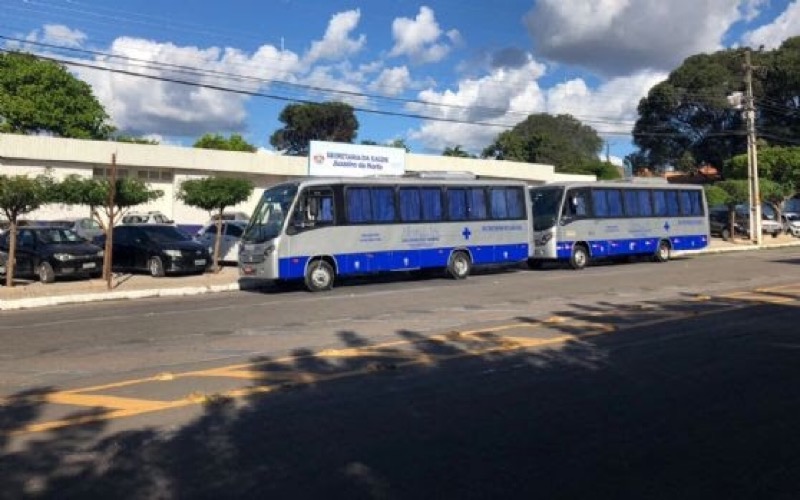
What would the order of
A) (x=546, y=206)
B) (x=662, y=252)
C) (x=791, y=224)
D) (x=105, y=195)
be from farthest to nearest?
(x=791, y=224)
(x=662, y=252)
(x=546, y=206)
(x=105, y=195)

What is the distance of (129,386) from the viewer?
807 centimetres

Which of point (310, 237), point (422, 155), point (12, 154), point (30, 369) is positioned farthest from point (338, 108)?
point (30, 369)

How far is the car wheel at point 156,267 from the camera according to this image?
2250 centimetres

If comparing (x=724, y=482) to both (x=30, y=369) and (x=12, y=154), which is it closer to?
(x=30, y=369)

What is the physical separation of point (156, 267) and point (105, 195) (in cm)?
245

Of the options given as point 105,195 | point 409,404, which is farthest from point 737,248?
point 409,404

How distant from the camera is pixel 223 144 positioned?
6962 cm

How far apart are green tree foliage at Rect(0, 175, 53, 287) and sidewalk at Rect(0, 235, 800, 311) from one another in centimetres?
110

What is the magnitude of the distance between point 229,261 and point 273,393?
64.2ft

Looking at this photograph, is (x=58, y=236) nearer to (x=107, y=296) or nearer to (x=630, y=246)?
(x=107, y=296)

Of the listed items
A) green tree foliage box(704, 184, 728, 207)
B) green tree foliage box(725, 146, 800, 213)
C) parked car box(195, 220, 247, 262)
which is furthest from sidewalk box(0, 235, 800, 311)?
green tree foliage box(725, 146, 800, 213)

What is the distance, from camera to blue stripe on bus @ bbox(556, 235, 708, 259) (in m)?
25.1

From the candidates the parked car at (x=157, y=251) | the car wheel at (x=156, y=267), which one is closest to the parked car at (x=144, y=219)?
the parked car at (x=157, y=251)

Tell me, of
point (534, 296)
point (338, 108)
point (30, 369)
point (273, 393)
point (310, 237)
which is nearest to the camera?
point (273, 393)
